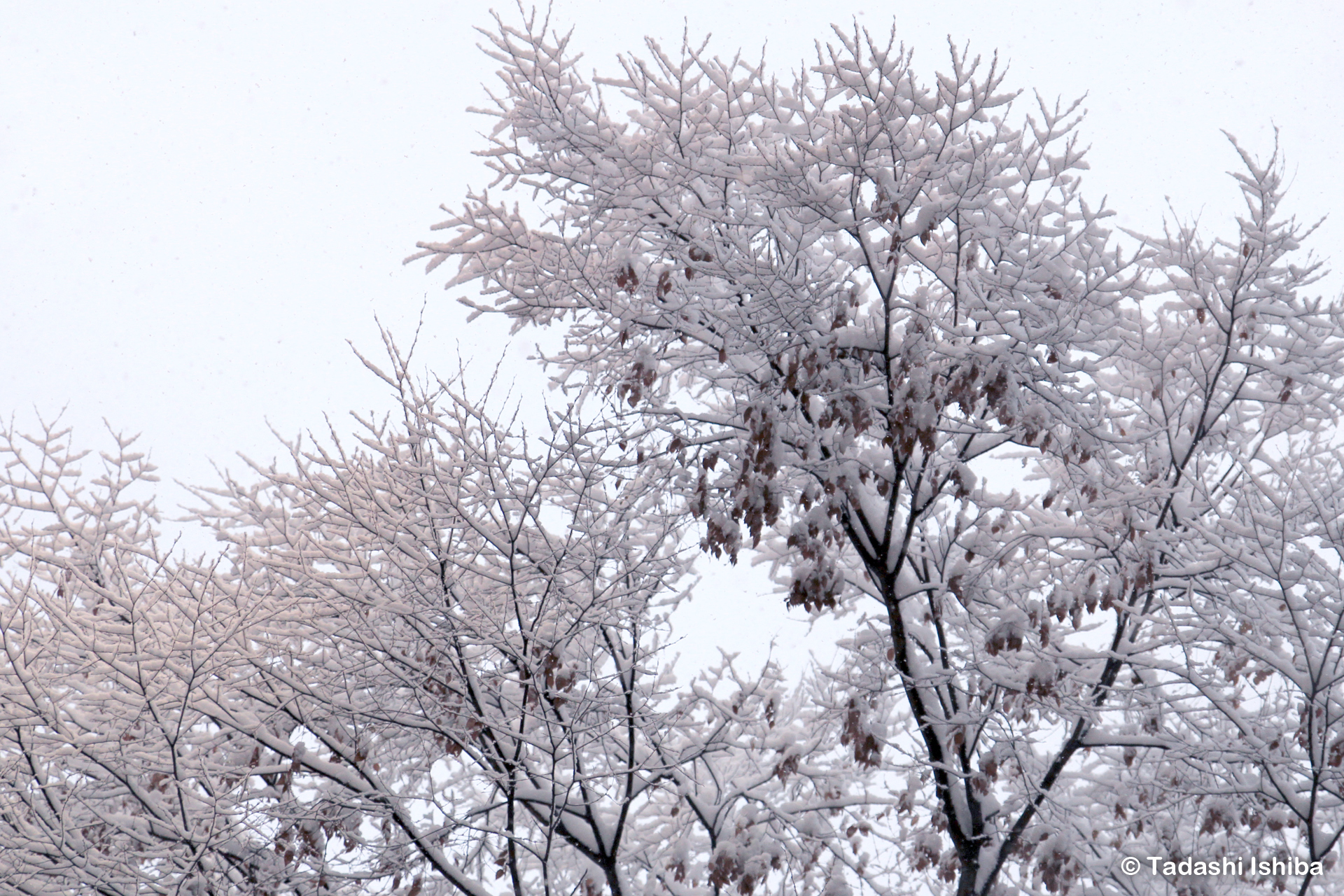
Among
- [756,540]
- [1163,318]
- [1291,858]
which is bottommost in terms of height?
[1291,858]

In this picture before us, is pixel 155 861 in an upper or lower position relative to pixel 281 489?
lower

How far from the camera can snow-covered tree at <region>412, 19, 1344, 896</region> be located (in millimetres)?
5711

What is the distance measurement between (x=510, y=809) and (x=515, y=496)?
1.83 metres

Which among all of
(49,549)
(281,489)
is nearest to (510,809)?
(281,489)

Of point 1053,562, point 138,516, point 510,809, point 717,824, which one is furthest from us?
point 138,516

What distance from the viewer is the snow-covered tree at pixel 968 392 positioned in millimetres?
5711

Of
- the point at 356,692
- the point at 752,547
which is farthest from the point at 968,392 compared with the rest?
the point at 356,692

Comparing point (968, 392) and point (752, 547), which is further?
point (752, 547)

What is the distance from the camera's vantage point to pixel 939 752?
22.3ft

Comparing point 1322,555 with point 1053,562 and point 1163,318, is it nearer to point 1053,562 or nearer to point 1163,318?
point 1053,562

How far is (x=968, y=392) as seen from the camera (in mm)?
5699

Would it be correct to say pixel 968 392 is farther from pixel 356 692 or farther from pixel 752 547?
pixel 356 692

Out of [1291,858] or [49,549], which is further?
[49,549]

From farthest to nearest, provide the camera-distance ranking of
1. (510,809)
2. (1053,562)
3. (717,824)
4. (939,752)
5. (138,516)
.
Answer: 1. (138,516)
2. (717,824)
3. (939,752)
4. (1053,562)
5. (510,809)
